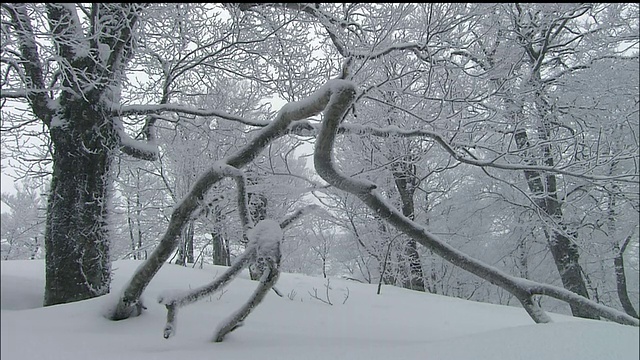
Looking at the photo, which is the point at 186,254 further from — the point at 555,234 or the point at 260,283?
the point at 555,234

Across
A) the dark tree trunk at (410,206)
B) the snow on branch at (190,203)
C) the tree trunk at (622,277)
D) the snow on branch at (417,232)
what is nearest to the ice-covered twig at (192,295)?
the snow on branch at (190,203)

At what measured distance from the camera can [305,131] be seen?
309 cm

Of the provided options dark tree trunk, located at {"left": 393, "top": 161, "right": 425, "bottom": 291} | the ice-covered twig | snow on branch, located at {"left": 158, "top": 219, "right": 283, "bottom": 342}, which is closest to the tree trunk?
snow on branch, located at {"left": 158, "top": 219, "right": 283, "bottom": 342}

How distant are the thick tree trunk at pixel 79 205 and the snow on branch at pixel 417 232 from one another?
1771 mm

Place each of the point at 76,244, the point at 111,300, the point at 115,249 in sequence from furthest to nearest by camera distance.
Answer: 1. the point at 115,249
2. the point at 76,244
3. the point at 111,300

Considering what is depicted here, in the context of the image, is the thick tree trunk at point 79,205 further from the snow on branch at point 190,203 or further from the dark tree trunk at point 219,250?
the dark tree trunk at point 219,250

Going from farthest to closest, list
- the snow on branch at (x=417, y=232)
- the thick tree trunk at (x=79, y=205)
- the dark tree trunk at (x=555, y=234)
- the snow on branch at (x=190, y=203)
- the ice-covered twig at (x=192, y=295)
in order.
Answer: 1. the dark tree trunk at (x=555, y=234)
2. the thick tree trunk at (x=79, y=205)
3. the snow on branch at (x=190, y=203)
4. the snow on branch at (x=417, y=232)
5. the ice-covered twig at (x=192, y=295)

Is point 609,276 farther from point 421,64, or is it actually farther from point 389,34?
point 389,34

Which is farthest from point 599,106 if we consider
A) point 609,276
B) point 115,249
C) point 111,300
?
point 115,249

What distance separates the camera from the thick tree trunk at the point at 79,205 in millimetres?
2609

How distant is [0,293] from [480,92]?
354 cm

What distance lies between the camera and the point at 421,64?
3514 mm

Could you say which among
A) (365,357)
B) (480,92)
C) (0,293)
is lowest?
(365,357)

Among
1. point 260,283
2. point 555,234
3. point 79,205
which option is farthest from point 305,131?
point 555,234
